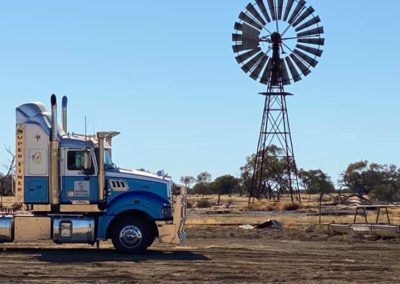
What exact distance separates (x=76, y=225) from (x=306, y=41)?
47824 millimetres

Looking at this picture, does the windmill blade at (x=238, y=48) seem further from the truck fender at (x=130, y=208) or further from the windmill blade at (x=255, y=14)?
the truck fender at (x=130, y=208)

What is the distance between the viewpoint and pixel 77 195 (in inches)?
955

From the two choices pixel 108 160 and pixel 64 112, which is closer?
pixel 108 160

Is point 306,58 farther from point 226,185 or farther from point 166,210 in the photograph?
point 226,185

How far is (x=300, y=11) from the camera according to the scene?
6969 centimetres

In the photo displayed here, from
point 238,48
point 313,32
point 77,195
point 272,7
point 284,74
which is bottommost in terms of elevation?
point 77,195

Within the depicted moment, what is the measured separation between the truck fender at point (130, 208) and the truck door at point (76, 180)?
57 cm

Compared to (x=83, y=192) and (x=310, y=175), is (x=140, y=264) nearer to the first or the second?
(x=83, y=192)

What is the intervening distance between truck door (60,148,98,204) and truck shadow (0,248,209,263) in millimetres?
1492

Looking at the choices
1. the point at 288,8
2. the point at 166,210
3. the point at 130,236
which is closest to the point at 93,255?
the point at 130,236

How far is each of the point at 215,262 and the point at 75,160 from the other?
17.2ft

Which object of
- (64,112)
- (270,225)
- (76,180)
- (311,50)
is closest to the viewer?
(76,180)

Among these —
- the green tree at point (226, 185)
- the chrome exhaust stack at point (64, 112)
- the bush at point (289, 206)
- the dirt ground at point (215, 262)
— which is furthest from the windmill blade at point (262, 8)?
the green tree at point (226, 185)

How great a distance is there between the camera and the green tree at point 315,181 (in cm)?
13075
